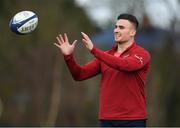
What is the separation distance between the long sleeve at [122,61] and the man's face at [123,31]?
0.20 m

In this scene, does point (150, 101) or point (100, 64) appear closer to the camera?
point (100, 64)

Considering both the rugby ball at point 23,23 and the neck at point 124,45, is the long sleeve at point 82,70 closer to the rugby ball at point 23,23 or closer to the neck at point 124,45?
the neck at point 124,45

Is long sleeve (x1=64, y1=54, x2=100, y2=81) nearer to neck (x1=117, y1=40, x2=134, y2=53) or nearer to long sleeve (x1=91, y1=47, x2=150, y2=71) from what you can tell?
neck (x1=117, y1=40, x2=134, y2=53)

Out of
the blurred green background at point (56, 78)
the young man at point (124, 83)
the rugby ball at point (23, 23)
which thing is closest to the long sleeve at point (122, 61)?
the young man at point (124, 83)

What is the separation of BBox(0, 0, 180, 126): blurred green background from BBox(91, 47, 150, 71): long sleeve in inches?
744

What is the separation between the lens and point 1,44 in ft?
93.5

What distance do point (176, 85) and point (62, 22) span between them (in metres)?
5.30

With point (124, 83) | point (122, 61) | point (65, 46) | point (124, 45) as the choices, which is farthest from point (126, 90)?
point (65, 46)

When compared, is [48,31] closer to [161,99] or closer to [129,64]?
[161,99]

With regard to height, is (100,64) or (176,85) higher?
(100,64)

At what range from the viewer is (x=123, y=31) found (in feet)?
28.2

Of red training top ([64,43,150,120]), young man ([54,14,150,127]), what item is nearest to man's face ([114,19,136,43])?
young man ([54,14,150,127])

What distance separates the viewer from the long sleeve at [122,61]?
27.2ft

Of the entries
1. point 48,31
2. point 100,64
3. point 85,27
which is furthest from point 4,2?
point 100,64
